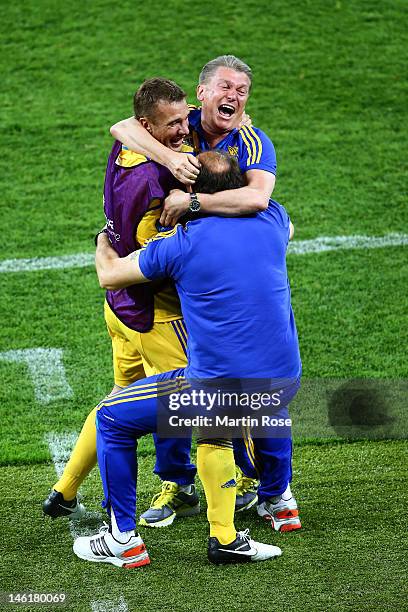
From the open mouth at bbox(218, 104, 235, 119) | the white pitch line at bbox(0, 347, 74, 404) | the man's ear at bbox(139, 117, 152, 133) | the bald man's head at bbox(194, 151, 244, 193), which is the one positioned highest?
the open mouth at bbox(218, 104, 235, 119)

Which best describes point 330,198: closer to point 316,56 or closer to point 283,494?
point 316,56

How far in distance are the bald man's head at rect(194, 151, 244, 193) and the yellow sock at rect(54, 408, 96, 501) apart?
1145 millimetres

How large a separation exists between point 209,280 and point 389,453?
74.3 inches

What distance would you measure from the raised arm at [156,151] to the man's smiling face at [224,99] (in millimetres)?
407

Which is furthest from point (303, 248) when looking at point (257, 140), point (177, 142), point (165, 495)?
point (177, 142)

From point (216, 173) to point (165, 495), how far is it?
159 cm

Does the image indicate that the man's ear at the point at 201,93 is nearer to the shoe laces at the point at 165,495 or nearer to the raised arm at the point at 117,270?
the raised arm at the point at 117,270

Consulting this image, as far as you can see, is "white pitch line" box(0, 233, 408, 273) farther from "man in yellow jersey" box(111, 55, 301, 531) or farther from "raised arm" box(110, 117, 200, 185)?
"raised arm" box(110, 117, 200, 185)

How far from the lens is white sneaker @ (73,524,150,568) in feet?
15.0

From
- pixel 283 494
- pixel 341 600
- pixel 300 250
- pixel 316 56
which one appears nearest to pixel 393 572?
pixel 341 600

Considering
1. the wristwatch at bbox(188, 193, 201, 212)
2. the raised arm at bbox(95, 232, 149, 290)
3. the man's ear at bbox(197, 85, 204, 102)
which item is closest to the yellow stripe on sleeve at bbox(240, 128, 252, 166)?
the man's ear at bbox(197, 85, 204, 102)

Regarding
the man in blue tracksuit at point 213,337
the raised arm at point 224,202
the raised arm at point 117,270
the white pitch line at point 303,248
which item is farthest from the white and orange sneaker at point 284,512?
the white pitch line at point 303,248

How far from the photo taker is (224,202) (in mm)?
4312

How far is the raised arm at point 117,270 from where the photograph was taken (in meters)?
4.36
